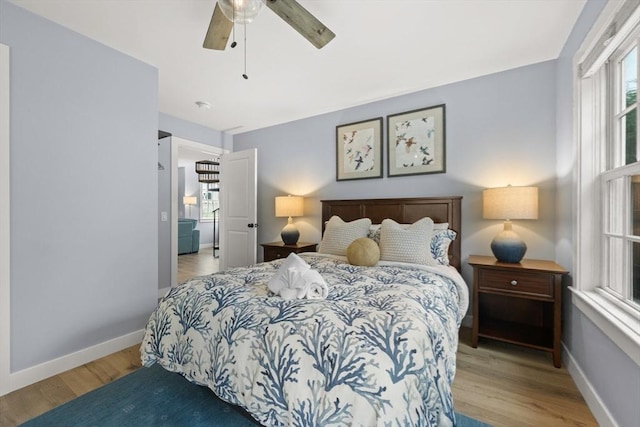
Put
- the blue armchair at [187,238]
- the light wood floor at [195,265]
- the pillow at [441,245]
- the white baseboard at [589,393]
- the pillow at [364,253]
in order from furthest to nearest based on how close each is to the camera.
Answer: the blue armchair at [187,238]
the light wood floor at [195,265]
the pillow at [441,245]
the pillow at [364,253]
the white baseboard at [589,393]

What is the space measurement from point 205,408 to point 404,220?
7.72 ft

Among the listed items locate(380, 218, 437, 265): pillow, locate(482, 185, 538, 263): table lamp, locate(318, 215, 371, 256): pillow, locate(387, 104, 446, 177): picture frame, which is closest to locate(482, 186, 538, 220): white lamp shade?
locate(482, 185, 538, 263): table lamp

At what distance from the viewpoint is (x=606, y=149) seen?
69.2 inches

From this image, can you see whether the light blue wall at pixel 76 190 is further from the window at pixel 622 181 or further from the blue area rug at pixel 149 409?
the window at pixel 622 181

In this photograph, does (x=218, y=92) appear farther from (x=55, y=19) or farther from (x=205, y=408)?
(x=205, y=408)

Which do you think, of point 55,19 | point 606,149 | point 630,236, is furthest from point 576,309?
point 55,19

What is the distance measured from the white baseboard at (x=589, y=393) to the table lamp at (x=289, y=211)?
280 cm

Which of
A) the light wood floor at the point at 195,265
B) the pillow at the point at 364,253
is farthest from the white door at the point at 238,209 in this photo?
the pillow at the point at 364,253

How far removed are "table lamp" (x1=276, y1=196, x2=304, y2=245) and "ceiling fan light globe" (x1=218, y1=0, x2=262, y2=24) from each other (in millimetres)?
2425

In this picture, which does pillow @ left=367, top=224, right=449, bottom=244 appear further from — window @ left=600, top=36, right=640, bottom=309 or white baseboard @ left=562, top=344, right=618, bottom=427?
white baseboard @ left=562, top=344, right=618, bottom=427

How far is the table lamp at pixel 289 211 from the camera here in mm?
3674

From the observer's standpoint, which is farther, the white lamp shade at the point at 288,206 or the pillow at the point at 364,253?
the white lamp shade at the point at 288,206

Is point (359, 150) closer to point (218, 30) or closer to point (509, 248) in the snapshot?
point (509, 248)

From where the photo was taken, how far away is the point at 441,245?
8.16ft
